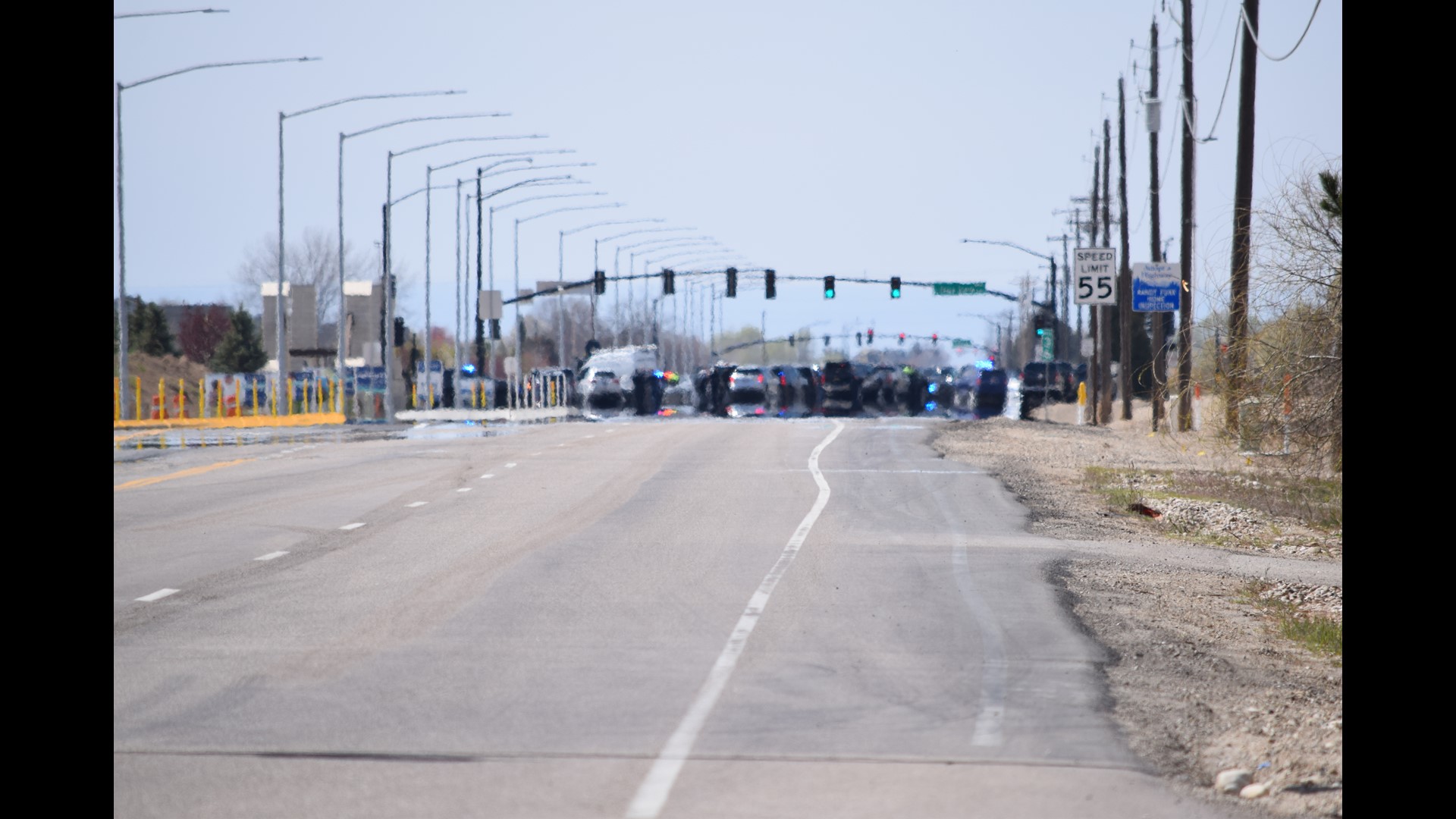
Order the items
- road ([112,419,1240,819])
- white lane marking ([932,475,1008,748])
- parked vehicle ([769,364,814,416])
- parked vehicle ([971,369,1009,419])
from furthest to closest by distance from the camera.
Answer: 1. parked vehicle ([769,364,814,416])
2. parked vehicle ([971,369,1009,419])
3. white lane marking ([932,475,1008,748])
4. road ([112,419,1240,819])

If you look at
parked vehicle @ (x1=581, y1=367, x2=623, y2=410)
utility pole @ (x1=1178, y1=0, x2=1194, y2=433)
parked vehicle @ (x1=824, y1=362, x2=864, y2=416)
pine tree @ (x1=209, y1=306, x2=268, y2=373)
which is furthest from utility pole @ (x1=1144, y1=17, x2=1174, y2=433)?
pine tree @ (x1=209, y1=306, x2=268, y2=373)

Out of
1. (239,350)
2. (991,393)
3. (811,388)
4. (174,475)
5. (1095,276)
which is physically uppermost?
(1095,276)

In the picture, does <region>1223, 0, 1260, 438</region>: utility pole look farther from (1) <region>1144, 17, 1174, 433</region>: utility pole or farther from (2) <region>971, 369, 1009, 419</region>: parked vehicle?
(2) <region>971, 369, 1009, 419</region>: parked vehicle

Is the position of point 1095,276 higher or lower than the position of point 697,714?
higher

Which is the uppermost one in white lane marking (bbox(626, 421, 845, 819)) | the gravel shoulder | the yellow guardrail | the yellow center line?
the yellow guardrail

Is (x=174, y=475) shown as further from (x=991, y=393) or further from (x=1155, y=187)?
(x=991, y=393)

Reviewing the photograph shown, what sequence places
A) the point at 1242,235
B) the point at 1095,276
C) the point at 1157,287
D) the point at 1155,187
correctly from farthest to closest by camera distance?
the point at 1155,187
the point at 1095,276
the point at 1157,287
the point at 1242,235

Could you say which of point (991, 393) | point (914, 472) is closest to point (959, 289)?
point (991, 393)

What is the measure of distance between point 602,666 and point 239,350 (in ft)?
332

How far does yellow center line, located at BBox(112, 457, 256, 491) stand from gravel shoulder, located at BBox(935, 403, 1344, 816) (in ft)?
39.1

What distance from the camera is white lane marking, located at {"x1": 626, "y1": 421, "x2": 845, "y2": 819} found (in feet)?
22.3

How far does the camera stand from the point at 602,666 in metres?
9.73

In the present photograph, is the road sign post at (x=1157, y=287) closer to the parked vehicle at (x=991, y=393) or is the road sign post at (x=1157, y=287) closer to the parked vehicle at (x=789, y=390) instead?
the parked vehicle at (x=991, y=393)
